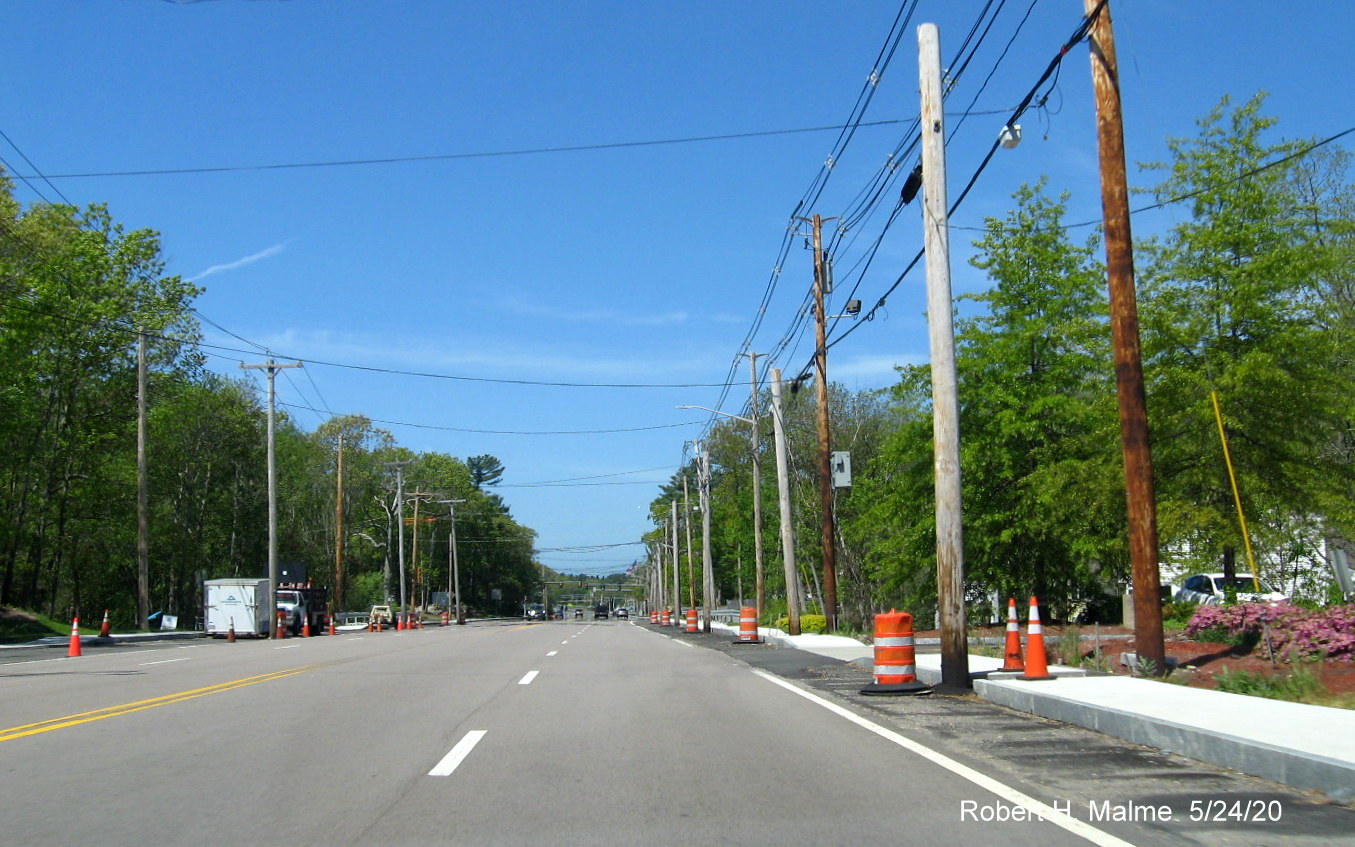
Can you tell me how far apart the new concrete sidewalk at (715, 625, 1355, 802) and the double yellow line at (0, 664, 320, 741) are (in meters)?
10.1

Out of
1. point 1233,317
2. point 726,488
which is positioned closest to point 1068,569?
point 1233,317

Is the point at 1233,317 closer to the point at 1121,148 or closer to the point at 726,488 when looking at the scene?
the point at 1121,148

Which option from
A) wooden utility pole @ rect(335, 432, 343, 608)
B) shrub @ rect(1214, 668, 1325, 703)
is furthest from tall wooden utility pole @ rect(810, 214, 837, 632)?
wooden utility pole @ rect(335, 432, 343, 608)

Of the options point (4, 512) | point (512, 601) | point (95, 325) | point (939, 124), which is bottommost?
point (512, 601)

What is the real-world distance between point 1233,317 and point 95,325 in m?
45.6

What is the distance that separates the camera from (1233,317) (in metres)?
22.8

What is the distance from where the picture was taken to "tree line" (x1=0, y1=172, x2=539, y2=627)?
1866 inches

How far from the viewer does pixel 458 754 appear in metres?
9.38

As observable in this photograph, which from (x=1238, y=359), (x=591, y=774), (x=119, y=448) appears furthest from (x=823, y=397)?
(x=119, y=448)

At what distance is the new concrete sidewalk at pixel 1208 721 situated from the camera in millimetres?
7543

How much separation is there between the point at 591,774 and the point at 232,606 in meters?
40.5

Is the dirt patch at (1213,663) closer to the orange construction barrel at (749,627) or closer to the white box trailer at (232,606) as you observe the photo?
the orange construction barrel at (749,627)

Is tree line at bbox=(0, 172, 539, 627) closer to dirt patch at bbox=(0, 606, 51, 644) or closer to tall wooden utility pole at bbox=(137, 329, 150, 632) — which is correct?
tall wooden utility pole at bbox=(137, 329, 150, 632)

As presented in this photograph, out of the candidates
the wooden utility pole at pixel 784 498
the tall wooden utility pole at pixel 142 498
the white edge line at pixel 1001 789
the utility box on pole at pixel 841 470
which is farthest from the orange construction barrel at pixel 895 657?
the tall wooden utility pole at pixel 142 498
